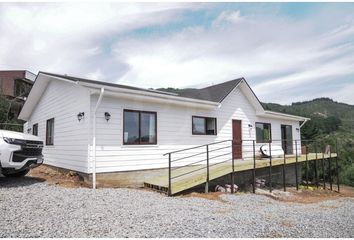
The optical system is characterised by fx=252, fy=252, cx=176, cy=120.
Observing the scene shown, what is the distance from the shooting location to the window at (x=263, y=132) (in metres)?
14.8

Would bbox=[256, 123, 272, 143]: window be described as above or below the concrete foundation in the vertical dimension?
above

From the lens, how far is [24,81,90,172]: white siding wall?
27.9 ft

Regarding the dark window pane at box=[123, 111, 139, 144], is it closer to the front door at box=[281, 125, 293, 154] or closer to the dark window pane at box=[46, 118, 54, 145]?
the dark window pane at box=[46, 118, 54, 145]

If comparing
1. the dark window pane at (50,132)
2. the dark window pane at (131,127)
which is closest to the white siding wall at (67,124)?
the dark window pane at (50,132)

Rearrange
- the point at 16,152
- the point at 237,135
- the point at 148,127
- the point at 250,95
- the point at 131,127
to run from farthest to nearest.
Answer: the point at 250,95, the point at 237,135, the point at 148,127, the point at 131,127, the point at 16,152

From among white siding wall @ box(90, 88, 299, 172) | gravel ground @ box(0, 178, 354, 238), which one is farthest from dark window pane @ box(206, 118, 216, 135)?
gravel ground @ box(0, 178, 354, 238)

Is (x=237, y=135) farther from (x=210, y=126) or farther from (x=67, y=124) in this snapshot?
(x=67, y=124)

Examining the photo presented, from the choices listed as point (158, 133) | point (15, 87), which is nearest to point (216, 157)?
point (158, 133)

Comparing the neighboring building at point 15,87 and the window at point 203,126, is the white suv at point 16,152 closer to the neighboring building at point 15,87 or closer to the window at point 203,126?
the window at point 203,126

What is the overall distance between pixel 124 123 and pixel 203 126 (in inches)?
167

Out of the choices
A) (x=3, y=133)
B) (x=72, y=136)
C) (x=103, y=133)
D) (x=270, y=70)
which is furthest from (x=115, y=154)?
(x=270, y=70)

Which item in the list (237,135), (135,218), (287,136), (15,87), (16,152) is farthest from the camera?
(15,87)

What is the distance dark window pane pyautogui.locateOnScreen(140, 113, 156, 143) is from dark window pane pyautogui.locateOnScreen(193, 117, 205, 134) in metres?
2.29

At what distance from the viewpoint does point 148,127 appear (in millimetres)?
9531
